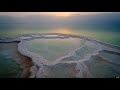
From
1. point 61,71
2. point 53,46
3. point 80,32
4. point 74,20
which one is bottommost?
point 61,71

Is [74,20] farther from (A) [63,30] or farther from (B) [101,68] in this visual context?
(B) [101,68]

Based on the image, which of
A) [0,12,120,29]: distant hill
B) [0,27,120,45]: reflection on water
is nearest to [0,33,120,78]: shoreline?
[0,27,120,45]: reflection on water

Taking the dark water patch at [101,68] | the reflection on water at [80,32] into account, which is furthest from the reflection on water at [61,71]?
the reflection on water at [80,32]

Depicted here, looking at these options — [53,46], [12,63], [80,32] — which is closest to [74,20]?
[80,32]

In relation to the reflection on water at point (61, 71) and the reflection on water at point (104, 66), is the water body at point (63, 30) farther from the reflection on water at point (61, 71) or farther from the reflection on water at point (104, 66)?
the reflection on water at point (61, 71)


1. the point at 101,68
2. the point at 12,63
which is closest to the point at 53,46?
the point at 12,63

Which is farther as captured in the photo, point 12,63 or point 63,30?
point 63,30

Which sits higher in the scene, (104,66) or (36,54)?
(36,54)

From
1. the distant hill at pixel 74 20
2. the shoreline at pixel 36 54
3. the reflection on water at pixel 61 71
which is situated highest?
the distant hill at pixel 74 20

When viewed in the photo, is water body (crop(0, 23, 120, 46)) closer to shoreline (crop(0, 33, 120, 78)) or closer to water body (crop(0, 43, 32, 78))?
shoreline (crop(0, 33, 120, 78))
